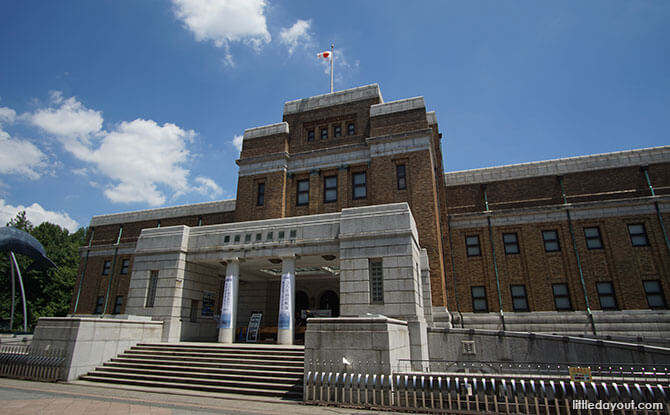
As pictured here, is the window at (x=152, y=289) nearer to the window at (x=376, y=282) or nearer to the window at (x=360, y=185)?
the window at (x=376, y=282)

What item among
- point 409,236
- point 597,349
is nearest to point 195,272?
point 409,236

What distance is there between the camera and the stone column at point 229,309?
17078 millimetres

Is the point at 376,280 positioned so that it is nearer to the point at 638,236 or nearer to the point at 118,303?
the point at 638,236

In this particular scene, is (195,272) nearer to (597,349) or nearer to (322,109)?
(322,109)

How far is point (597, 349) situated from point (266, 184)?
19584mm

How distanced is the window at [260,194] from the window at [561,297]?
19302 mm

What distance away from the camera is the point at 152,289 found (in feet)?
62.3

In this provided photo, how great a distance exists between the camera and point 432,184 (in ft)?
67.6

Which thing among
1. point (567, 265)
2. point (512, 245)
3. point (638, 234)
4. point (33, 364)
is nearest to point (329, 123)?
point (512, 245)

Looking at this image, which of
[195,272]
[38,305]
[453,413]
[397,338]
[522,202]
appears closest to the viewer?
[453,413]

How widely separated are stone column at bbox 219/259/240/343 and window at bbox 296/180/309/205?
6825 millimetres

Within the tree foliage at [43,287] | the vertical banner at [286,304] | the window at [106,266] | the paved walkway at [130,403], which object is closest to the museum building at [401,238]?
the vertical banner at [286,304]

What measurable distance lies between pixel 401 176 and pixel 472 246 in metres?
7.42

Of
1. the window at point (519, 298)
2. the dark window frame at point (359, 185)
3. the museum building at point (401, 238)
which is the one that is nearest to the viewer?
the museum building at point (401, 238)
